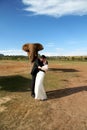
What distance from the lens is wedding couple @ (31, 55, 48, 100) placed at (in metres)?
11.4

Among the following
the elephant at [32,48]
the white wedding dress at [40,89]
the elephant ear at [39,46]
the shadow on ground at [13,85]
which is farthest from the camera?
the elephant ear at [39,46]

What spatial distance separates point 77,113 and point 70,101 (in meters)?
1.62

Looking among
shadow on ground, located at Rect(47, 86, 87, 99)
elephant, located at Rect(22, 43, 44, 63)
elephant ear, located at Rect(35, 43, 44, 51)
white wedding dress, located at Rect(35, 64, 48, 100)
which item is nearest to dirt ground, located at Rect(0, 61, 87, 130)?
shadow on ground, located at Rect(47, 86, 87, 99)

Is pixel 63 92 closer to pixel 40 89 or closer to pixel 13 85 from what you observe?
pixel 40 89

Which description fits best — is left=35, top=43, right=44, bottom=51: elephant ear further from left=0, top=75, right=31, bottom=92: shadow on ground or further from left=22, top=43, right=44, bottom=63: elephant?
left=0, top=75, right=31, bottom=92: shadow on ground

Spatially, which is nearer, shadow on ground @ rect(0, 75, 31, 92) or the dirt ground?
the dirt ground

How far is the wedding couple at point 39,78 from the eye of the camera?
11430 millimetres

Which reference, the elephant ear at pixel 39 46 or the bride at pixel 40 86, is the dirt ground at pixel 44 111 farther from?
the elephant ear at pixel 39 46

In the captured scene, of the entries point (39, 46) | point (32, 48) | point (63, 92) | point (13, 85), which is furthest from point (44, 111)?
point (39, 46)

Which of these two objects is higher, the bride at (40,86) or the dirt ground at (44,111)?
the bride at (40,86)

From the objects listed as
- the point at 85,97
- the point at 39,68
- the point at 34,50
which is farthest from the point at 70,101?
the point at 34,50

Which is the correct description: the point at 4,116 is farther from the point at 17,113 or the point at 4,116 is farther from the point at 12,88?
the point at 12,88

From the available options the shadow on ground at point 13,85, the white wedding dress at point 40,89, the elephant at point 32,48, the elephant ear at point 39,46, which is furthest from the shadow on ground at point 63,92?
the elephant ear at point 39,46

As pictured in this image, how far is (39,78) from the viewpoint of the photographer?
38.0 feet
